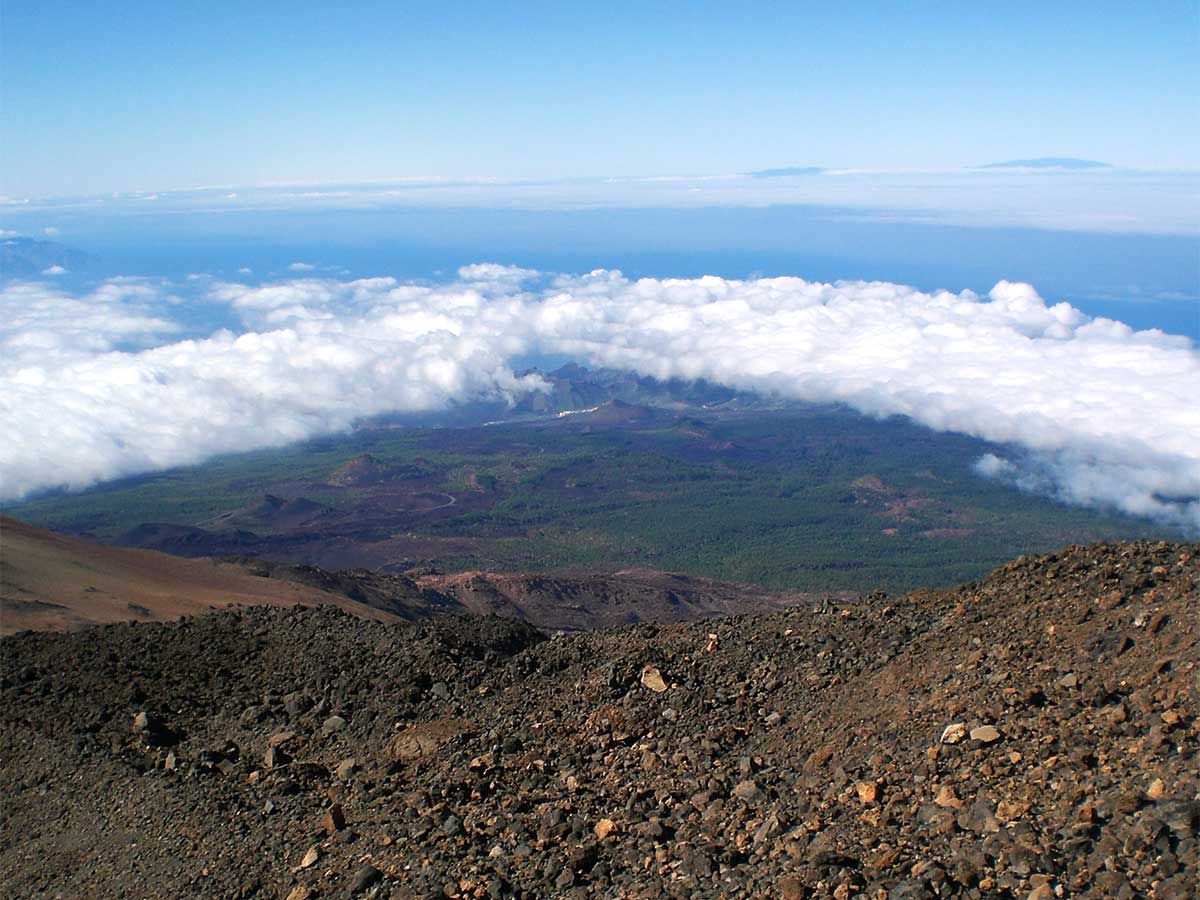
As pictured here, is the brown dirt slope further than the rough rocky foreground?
Yes

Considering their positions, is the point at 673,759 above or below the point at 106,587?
above

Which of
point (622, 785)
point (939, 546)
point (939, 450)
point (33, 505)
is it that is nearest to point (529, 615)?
point (622, 785)

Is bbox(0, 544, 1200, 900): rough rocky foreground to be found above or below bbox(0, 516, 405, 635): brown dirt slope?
above

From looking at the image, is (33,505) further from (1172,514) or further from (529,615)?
(1172,514)

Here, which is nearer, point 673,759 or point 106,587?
point 673,759

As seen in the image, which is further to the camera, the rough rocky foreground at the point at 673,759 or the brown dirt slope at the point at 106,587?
the brown dirt slope at the point at 106,587
